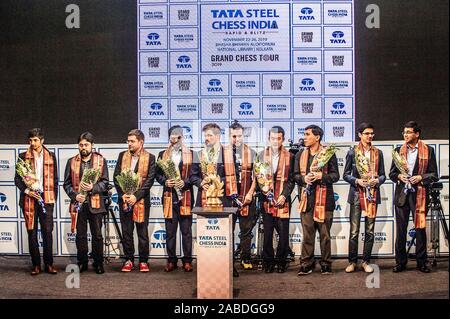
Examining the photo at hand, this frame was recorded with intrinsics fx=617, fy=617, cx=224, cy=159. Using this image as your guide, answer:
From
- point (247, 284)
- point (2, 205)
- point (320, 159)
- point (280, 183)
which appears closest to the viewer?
point (247, 284)

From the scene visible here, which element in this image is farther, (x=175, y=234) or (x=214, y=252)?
(x=175, y=234)

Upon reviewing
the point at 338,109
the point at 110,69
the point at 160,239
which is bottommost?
the point at 160,239

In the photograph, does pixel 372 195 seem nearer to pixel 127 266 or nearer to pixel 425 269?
pixel 425 269

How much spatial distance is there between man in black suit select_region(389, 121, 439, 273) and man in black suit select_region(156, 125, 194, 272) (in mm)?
2026

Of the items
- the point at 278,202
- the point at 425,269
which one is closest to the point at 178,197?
the point at 278,202

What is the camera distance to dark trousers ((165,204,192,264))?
20.3ft

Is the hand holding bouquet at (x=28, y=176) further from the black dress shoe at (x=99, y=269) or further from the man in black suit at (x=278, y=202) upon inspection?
the man in black suit at (x=278, y=202)

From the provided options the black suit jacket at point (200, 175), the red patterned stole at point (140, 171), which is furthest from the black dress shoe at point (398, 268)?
the red patterned stole at point (140, 171)

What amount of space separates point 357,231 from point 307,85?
155cm

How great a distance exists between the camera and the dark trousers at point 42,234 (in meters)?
6.13

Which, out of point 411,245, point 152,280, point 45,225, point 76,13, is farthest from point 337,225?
point 76,13

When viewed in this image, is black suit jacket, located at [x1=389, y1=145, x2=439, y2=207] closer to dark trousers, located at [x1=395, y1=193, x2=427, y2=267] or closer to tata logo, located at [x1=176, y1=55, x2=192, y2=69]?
dark trousers, located at [x1=395, y1=193, x2=427, y2=267]

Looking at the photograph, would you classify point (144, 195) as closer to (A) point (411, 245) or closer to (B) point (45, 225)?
(B) point (45, 225)

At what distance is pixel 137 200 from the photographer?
613 centimetres
